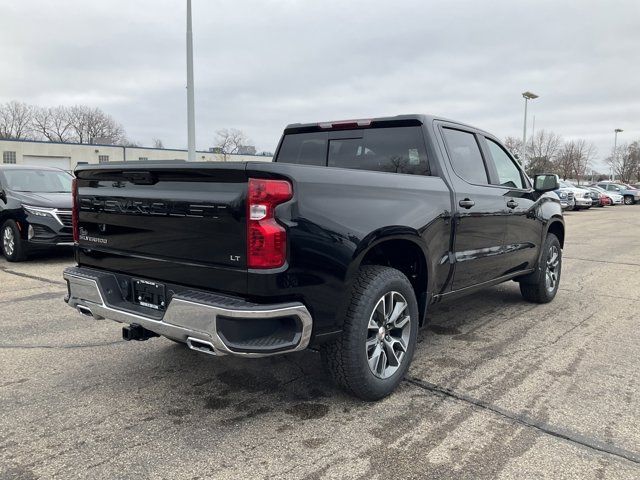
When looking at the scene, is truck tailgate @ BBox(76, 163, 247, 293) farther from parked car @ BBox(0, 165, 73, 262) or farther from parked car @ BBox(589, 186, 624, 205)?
parked car @ BBox(589, 186, 624, 205)

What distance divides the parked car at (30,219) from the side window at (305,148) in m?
5.01

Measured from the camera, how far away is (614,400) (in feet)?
11.3

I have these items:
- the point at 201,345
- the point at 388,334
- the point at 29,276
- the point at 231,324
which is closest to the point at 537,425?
the point at 388,334

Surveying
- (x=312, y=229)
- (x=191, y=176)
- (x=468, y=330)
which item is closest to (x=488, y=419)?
(x=312, y=229)

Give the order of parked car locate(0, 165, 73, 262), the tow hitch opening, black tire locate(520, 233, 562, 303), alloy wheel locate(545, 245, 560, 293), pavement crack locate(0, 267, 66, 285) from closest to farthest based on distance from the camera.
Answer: the tow hitch opening < black tire locate(520, 233, 562, 303) < alloy wheel locate(545, 245, 560, 293) < pavement crack locate(0, 267, 66, 285) < parked car locate(0, 165, 73, 262)

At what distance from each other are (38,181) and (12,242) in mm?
1471

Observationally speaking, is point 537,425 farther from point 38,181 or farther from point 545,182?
point 38,181

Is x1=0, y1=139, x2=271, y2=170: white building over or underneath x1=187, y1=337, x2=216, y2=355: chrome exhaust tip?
over

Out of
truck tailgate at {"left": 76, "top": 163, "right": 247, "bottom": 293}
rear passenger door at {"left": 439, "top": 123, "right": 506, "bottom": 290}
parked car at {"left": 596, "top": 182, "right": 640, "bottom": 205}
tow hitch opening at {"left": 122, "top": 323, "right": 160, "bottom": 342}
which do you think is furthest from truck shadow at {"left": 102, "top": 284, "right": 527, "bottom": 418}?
parked car at {"left": 596, "top": 182, "right": 640, "bottom": 205}

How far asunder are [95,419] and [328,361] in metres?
1.43

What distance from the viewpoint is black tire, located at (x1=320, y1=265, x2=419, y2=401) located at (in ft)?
10.3

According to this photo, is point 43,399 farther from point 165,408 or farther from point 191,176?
point 191,176

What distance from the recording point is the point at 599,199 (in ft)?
110

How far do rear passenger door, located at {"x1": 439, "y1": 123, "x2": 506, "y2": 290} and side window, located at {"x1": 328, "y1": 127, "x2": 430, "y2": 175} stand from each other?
277mm
